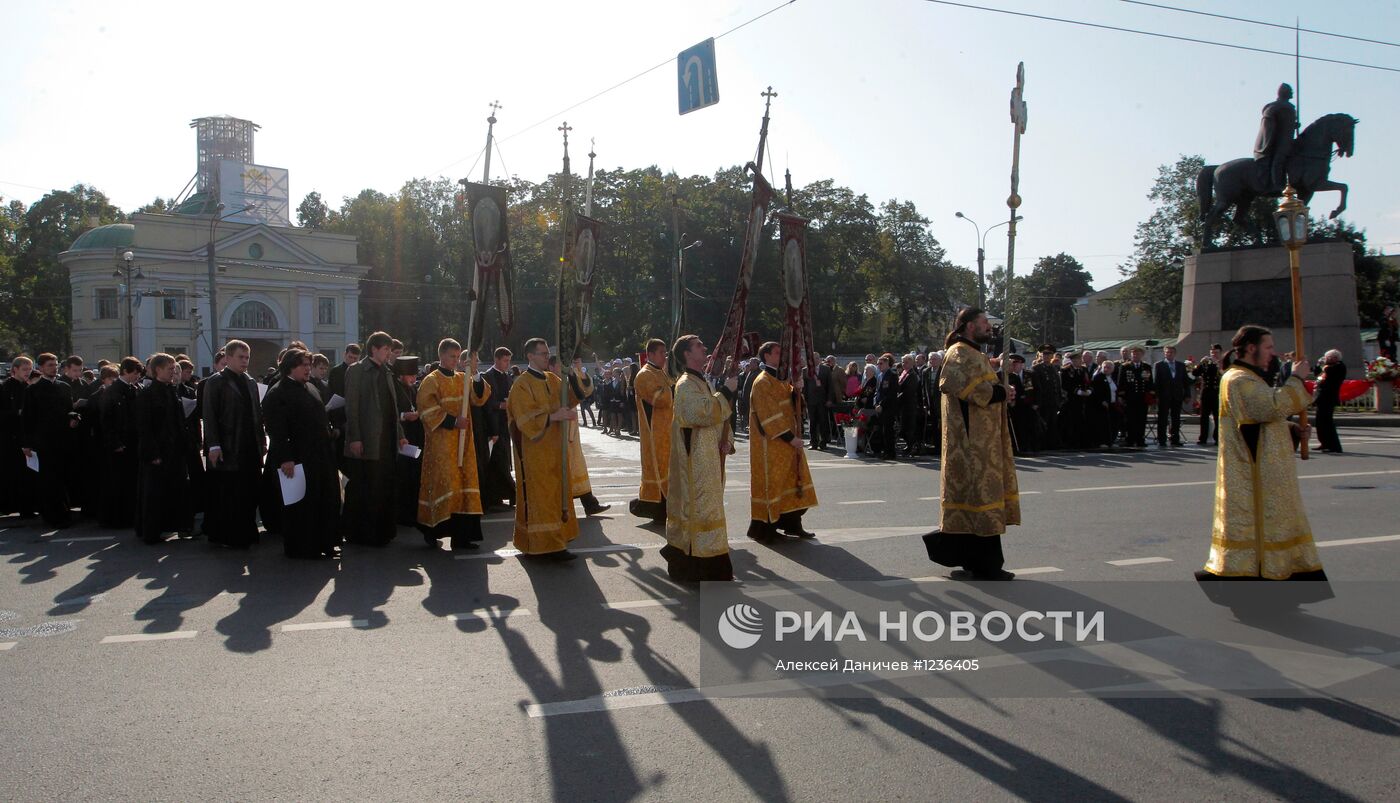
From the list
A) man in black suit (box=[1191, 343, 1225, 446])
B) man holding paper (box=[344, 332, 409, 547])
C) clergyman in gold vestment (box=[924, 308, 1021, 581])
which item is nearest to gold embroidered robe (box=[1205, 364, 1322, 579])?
clergyman in gold vestment (box=[924, 308, 1021, 581])

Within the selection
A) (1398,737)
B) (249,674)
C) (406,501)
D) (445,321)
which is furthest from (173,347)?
(1398,737)

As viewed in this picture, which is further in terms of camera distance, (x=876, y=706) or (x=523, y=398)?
(x=523, y=398)

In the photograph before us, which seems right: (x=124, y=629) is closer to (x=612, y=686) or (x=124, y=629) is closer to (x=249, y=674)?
(x=249, y=674)

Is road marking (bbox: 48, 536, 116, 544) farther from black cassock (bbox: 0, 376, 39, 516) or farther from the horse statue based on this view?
the horse statue

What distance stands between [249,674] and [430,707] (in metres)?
1.27

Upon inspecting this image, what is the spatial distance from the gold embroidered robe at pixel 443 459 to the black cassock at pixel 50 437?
4875 millimetres

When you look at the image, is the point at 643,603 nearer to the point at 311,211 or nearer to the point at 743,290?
the point at 743,290

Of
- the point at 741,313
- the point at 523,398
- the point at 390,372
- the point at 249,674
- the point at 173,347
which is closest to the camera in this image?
the point at 249,674

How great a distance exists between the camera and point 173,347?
196ft

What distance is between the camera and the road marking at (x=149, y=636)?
612 cm

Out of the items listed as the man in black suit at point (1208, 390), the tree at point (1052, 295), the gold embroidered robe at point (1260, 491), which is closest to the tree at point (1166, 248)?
the tree at point (1052, 295)

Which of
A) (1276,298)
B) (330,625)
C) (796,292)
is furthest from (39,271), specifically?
(330,625)

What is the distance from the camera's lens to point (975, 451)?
23.3ft

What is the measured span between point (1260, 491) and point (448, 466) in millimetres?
6507
